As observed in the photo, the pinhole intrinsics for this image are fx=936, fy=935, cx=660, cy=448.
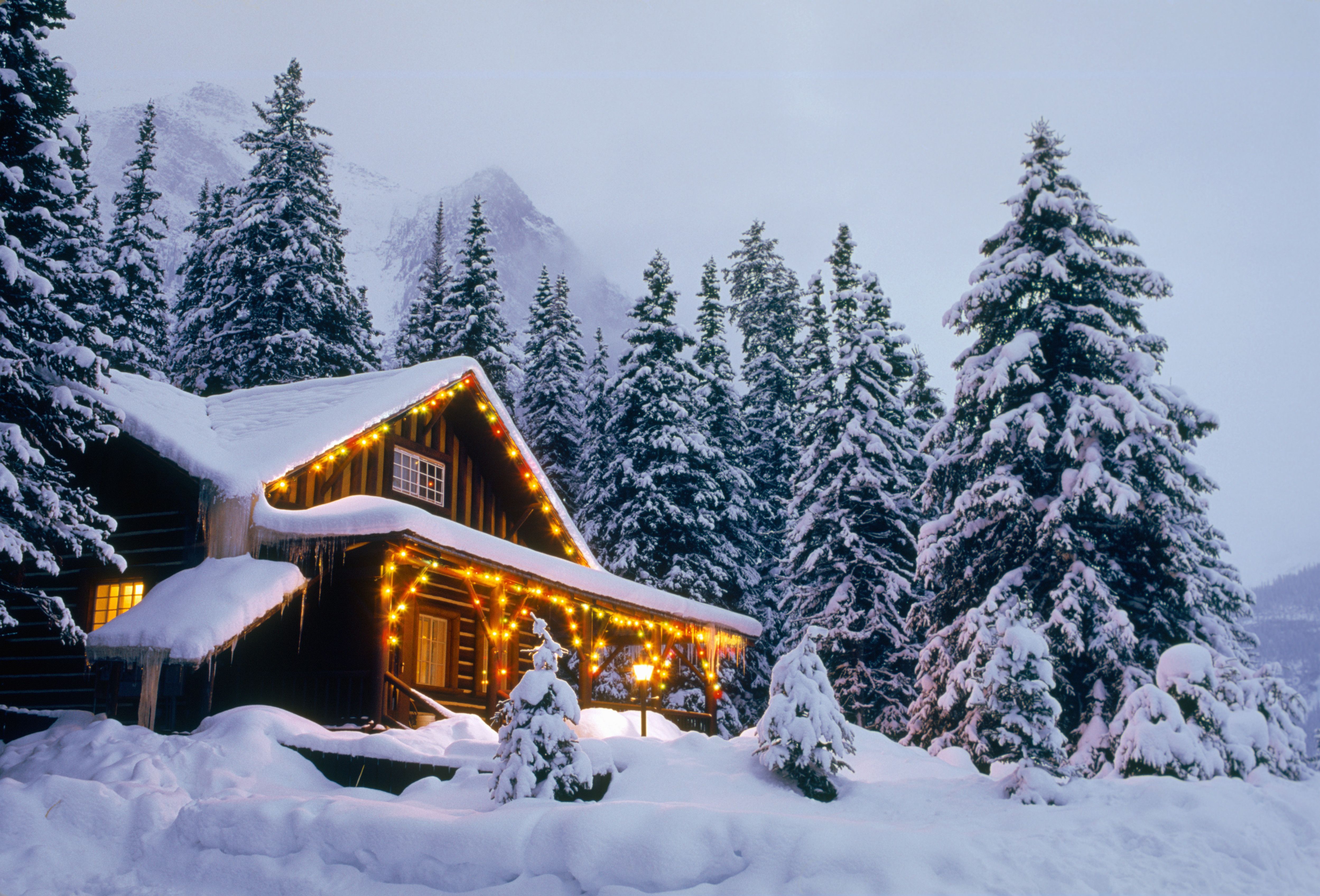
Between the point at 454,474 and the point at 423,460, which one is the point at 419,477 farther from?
the point at 454,474

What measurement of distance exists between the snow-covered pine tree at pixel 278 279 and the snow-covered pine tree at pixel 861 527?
1655 centimetres

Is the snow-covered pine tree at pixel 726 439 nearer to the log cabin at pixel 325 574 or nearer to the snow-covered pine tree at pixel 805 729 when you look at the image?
the log cabin at pixel 325 574

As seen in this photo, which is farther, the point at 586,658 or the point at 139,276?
the point at 139,276

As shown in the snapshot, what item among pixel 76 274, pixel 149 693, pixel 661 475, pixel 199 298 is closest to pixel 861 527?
pixel 661 475

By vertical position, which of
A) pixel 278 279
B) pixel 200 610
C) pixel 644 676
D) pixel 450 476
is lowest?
pixel 644 676

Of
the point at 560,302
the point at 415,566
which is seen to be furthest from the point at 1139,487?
the point at 560,302

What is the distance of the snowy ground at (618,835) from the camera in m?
6.88

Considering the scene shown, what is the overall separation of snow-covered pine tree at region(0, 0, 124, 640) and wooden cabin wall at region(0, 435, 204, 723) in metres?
2.67

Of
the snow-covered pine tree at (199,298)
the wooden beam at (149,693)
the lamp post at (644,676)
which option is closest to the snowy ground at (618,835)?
the wooden beam at (149,693)

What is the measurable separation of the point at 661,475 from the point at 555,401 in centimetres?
976

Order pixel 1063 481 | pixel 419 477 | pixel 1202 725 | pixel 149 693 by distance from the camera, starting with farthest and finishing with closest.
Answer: pixel 419 477 → pixel 1063 481 → pixel 149 693 → pixel 1202 725

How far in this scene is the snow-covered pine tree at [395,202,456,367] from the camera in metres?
36.9

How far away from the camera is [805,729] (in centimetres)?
1131

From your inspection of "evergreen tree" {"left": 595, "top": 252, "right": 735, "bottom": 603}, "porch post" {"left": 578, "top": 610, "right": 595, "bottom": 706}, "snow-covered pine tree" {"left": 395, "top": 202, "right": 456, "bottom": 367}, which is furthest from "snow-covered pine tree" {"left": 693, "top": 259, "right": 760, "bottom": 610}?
"porch post" {"left": 578, "top": 610, "right": 595, "bottom": 706}
